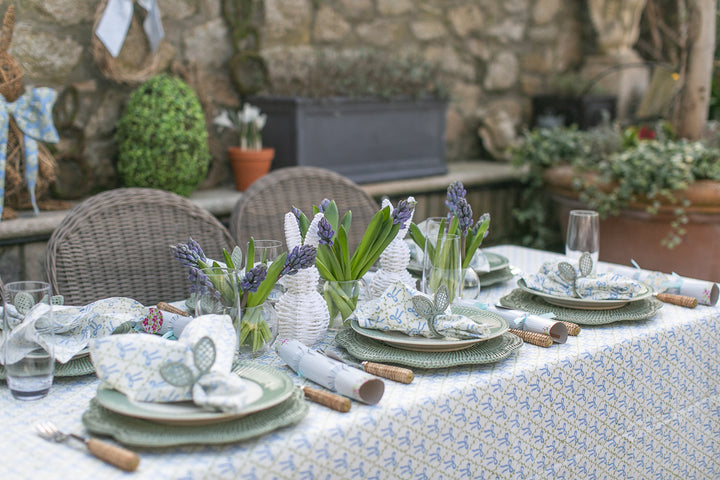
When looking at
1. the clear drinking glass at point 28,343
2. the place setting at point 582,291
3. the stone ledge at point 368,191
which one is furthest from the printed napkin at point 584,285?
the stone ledge at point 368,191

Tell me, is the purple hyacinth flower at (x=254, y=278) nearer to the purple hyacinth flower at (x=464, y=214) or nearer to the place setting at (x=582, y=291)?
the purple hyacinth flower at (x=464, y=214)

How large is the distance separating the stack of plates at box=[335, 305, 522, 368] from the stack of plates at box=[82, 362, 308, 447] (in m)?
0.22

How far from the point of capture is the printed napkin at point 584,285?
150 cm

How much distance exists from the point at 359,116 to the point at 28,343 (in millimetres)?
2456

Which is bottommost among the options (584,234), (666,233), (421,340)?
(666,233)

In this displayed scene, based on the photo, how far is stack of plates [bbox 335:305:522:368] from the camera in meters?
1.20

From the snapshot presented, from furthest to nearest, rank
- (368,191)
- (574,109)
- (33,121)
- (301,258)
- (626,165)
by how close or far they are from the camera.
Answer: (574,109), (368,191), (626,165), (33,121), (301,258)

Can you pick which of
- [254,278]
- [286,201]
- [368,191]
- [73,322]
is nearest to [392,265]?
[254,278]

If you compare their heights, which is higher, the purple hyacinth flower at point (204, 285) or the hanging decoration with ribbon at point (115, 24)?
the hanging decoration with ribbon at point (115, 24)

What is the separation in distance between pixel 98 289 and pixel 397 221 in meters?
0.74

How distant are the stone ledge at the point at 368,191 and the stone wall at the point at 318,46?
7.6 inches

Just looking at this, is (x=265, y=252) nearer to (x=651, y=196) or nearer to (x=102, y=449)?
(x=102, y=449)

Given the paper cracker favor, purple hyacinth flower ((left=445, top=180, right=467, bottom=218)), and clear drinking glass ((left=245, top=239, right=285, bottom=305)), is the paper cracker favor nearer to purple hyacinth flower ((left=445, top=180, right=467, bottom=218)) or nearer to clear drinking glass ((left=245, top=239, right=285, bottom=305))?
clear drinking glass ((left=245, top=239, right=285, bottom=305))

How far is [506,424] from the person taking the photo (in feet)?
3.87
